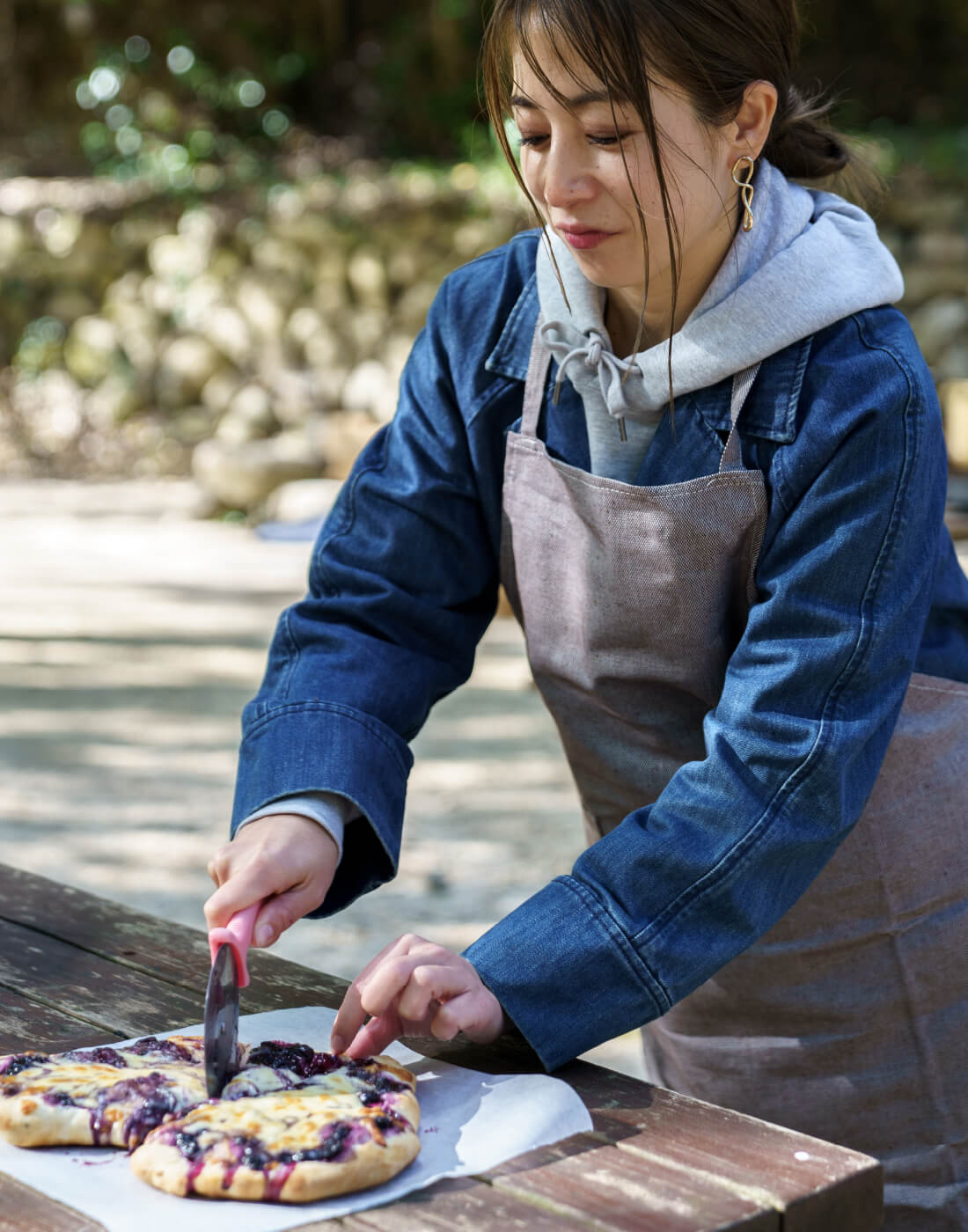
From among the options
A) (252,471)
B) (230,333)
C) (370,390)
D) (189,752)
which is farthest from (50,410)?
(189,752)

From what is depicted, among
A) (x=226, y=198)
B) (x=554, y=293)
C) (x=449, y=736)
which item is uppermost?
(x=226, y=198)

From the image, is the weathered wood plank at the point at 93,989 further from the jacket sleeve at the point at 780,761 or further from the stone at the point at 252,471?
the stone at the point at 252,471

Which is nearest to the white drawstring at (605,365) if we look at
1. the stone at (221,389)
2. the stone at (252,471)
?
the stone at (252,471)

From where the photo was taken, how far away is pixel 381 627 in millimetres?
1449

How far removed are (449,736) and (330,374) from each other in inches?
218

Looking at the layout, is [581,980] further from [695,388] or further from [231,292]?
[231,292]

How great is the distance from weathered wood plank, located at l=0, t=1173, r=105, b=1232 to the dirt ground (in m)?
0.59

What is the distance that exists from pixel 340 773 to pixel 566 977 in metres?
0.27

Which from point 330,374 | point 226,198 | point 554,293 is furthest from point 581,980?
point 226,198

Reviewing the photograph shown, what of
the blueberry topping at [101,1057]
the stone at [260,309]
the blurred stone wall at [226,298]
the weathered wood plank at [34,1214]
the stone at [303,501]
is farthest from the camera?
the stone at [260,309]

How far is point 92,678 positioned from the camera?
5094mm

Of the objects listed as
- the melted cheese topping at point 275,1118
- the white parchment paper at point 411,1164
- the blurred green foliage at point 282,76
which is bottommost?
the white parchment paper at point 411,1164

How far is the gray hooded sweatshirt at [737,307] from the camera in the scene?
4.22 feet

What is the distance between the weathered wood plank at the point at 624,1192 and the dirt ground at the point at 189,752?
Answer: 703 millimetres
